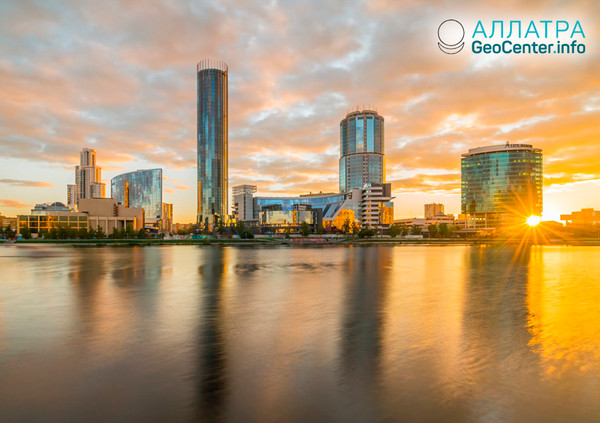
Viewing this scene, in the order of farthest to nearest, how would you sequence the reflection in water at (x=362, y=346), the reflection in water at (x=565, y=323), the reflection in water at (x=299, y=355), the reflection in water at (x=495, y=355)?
the reflection in water at (x=565, y=323), the reflection in water at (x=362, y=346), the reflection in water at (x=495, y=355), the reflection in water at (x=299, y=355)

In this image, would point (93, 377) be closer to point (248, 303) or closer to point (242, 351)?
point (242, 351)

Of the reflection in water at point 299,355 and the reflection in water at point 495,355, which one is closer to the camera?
the reflection in water at point 299,355

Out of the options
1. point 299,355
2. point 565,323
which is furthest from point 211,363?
point 565,323

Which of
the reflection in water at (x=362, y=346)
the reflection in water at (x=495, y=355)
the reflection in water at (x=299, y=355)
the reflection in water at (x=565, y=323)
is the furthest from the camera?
the reflection in water at (x=565, y=323)

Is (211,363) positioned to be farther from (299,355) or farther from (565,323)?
(565,323)

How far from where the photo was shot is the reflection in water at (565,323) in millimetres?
13941

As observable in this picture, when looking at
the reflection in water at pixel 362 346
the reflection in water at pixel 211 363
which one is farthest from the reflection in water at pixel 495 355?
the reflection in water at pixel 211 363

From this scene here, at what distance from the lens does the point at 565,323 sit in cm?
1995

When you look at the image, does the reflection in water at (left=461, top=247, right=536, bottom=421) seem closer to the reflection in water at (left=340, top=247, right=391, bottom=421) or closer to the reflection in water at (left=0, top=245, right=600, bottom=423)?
the reflection in water at (left=0, top=245, right=600, bottom=423)

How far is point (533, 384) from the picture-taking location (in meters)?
11.8

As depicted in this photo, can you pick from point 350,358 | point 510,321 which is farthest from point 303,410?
point 510,321

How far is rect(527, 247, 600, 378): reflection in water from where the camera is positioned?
13.9m

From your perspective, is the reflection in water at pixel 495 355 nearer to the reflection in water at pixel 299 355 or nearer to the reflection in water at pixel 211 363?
the reflection in water at pixel 299 355

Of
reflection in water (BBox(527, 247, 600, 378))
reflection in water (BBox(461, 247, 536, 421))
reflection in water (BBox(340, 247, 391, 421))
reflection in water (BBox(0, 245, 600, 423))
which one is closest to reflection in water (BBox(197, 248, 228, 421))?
reflection in water (BBox(0, 245, 600, 423))
